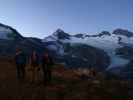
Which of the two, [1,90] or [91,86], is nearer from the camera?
[1,90]

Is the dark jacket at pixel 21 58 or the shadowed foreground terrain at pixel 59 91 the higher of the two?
the dark jacket at pixel 21 58

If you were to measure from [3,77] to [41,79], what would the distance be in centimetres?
333

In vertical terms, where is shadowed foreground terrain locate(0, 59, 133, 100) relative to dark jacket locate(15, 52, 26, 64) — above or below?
below

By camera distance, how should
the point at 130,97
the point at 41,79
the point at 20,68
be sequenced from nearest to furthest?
1. the point at 130,97
2. the point at 20,68
3. the point at 41,79

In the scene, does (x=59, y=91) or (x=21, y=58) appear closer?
(x=59, y=91)

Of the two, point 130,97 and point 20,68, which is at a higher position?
point 20,68

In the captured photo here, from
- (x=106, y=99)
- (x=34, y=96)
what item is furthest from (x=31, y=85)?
(x=106, y=99)

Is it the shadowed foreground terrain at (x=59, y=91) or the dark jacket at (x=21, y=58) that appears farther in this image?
the dark jacket at (x=21, y=58)

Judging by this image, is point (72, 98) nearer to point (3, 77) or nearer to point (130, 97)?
point (130, 97)

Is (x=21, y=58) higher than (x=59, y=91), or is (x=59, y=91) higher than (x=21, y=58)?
(x=21, y=58)

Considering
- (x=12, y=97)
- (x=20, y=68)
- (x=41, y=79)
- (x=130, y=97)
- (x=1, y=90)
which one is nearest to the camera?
(x=12, y=97)

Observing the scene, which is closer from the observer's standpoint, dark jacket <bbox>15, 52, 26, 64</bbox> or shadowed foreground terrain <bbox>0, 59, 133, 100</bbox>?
shadowed foreground terrain <bbox>0, 59, 133, 100</bbox>

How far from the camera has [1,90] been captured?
26.1m

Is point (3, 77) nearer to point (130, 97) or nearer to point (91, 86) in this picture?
point (91, 86)
